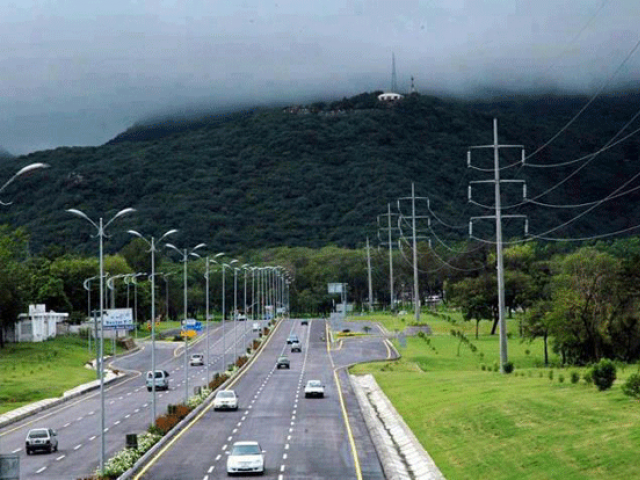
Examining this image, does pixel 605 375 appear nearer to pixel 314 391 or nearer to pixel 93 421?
pixel 314 391

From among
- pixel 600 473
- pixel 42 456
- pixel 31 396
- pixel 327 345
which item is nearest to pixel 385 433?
pixel 42 456

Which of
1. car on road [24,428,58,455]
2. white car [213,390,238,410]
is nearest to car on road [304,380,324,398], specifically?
white car [213,390,238,410]

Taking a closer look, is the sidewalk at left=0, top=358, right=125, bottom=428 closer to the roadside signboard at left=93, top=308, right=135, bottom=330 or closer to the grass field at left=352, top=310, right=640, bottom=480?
the roadside signboard at left=93, top=308, right=135, bottom=330

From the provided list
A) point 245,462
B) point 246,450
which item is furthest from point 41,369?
point 245,462

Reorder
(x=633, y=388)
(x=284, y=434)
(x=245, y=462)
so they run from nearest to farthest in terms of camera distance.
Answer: (x=633, y=388), (x=245, y=462), (x=284, y=434)

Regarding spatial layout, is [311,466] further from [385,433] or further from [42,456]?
[42,456]

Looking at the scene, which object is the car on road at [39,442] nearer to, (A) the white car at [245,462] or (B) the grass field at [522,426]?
(A) the white car at [245,462]

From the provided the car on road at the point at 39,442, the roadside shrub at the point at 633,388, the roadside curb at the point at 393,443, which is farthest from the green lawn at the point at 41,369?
the roadside shrub at the point at 633,388
